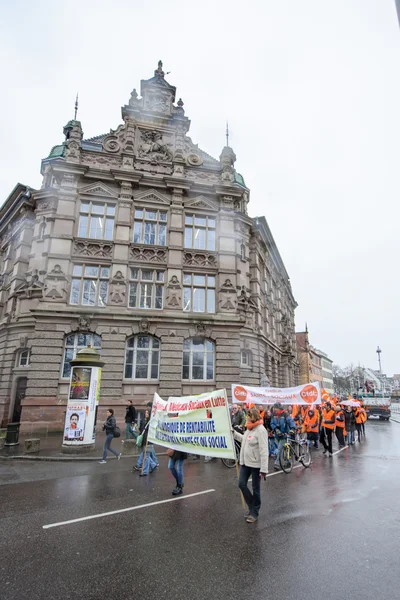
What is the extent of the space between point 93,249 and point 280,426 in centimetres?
1577

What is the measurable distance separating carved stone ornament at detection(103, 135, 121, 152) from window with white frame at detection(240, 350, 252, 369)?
16.8m

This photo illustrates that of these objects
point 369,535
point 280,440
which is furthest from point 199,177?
point 369,535

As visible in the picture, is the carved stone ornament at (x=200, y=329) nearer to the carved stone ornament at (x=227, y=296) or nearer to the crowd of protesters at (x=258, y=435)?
the carved stone ornament at (x=227, y=296)

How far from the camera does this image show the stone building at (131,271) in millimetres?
20156

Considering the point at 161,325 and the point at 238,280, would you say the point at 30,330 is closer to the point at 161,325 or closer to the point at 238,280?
the point at 161,325

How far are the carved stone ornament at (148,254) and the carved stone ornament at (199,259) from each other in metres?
1.50

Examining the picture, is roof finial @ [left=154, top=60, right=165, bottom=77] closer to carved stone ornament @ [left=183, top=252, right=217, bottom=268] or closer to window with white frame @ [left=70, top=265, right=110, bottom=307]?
carved stone ornament @ [left=183, top=252, right=217, bottom=268]

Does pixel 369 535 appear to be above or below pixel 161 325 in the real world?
below

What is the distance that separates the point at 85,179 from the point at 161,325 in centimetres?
1093

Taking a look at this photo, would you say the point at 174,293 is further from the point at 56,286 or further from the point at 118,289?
the point at 56,286

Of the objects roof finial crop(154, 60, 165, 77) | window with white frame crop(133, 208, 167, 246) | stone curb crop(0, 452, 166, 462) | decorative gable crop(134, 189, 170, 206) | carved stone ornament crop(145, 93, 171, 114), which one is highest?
roof finial crop(154, 60, 165, 77)

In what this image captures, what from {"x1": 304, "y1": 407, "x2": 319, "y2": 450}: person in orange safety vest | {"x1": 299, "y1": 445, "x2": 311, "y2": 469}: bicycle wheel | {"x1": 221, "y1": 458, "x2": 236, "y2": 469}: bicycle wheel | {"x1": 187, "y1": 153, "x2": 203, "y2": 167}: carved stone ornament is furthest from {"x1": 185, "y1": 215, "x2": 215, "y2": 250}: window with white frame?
{"x1": 299, "y1": 445, "x2": 311, "y2": 469}: bicycle wheel

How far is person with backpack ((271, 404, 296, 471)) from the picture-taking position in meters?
10.8

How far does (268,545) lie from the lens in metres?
5.06
